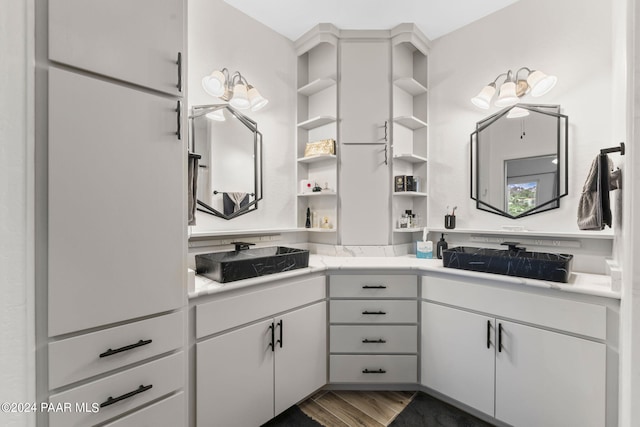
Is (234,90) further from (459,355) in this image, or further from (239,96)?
(459,355)

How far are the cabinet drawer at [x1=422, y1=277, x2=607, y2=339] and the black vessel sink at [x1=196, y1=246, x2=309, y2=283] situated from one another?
0.91 m

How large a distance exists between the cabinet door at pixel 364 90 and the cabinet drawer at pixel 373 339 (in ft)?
4.88

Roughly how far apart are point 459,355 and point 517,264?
0.67m

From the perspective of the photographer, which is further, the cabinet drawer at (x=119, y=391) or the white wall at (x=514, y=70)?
the white wall at (x=514, y=70)

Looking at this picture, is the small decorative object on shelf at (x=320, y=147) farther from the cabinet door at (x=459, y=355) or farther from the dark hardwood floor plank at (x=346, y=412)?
the dark hardwood floor plank at (x=346, y=412)

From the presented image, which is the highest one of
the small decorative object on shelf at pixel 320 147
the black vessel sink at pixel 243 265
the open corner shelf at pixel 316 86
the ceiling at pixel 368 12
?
the ceiling at pixel 368 12

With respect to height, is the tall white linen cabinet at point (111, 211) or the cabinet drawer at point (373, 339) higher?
the tall white linen cabinet at point (111, 211)

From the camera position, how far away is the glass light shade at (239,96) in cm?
204

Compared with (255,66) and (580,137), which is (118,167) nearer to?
(255,66)

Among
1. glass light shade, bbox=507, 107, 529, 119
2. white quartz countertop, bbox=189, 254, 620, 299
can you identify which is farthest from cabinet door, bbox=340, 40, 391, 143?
white quartz countertop, bbox=189, 254, 620, 299

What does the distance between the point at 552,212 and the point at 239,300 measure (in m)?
2.15

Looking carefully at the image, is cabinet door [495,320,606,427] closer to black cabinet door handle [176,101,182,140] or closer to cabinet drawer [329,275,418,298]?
cabinet drawer [329,275,418,298]

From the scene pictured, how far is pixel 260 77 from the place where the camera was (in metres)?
2.29

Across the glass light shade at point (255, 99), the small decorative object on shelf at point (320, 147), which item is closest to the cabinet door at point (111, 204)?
the glass light shade at point (255, 99)
